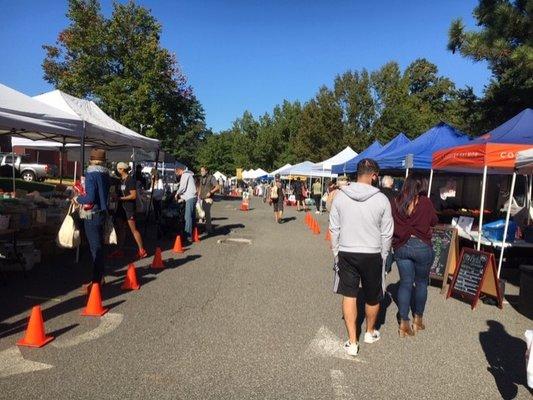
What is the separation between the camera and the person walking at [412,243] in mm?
5258

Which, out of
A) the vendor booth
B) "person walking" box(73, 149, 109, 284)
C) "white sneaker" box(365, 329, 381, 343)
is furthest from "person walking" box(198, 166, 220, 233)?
"white sneaker" box(365, 329, 381, 343)

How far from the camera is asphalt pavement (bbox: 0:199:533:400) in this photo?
3.88 m

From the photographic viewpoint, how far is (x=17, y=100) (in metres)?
8.67

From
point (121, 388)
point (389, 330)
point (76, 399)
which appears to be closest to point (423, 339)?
point (389, 330)

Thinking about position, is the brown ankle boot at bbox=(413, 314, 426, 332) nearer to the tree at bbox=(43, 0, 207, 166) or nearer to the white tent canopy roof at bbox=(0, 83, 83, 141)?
the white tent canopy roof at bbox=(0, 83, 83, 141)

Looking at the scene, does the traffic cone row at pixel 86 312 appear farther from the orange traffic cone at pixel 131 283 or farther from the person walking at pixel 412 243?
the person walking at pixel 412 243

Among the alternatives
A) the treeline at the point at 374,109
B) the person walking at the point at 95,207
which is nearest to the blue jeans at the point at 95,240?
the person walking at the point at 95,207

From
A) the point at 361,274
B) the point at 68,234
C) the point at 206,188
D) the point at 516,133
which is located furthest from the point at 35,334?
the point at 206,188

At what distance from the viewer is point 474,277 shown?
22.7 feet

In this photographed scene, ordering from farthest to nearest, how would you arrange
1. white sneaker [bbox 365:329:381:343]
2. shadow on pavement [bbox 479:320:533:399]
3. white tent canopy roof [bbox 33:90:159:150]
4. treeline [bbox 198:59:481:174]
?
treeline [bbox 198:59:481:174]
white tent canopy roof [bbox 33:90:159:150]
white sneaker [bbox 365:329:381:343]
shadow on pavement [bbox 479:320:533:399]

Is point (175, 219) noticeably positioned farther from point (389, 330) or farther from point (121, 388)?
point (121, 388)

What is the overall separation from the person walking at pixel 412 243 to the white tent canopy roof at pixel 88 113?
7278 mm

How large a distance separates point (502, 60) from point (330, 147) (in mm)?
31656

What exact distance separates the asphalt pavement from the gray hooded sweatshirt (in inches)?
43.2
